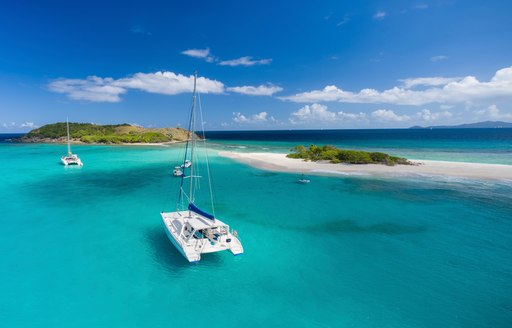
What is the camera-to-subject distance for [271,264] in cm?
2025

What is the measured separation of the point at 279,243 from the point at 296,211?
9.20m

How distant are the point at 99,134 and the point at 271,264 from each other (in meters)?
178

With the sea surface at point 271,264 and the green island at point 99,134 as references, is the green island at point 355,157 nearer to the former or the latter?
the sea surface at point 271,264

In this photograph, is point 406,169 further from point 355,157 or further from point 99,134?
point 99,134

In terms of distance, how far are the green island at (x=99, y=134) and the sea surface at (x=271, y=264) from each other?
10795 centimetres

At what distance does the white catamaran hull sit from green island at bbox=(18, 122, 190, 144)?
116486 millimetres

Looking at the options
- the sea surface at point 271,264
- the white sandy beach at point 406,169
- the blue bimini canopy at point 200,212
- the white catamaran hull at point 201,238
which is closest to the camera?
the sea surface at point 271,264

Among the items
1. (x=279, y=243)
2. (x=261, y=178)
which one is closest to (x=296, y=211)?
(x=279, y=243)

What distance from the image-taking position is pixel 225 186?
45.5 metres

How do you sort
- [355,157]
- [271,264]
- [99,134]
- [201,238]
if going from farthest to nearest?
[99,134], [355,157], [201,238], [271,264]

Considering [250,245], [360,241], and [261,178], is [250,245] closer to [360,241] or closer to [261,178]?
[360,241]

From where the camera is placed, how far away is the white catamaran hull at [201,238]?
62.1 ft

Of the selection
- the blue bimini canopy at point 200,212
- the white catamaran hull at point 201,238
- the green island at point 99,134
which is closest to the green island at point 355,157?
the blue bimini canopy at point 200,212

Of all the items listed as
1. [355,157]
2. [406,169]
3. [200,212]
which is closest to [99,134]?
[355,157]
